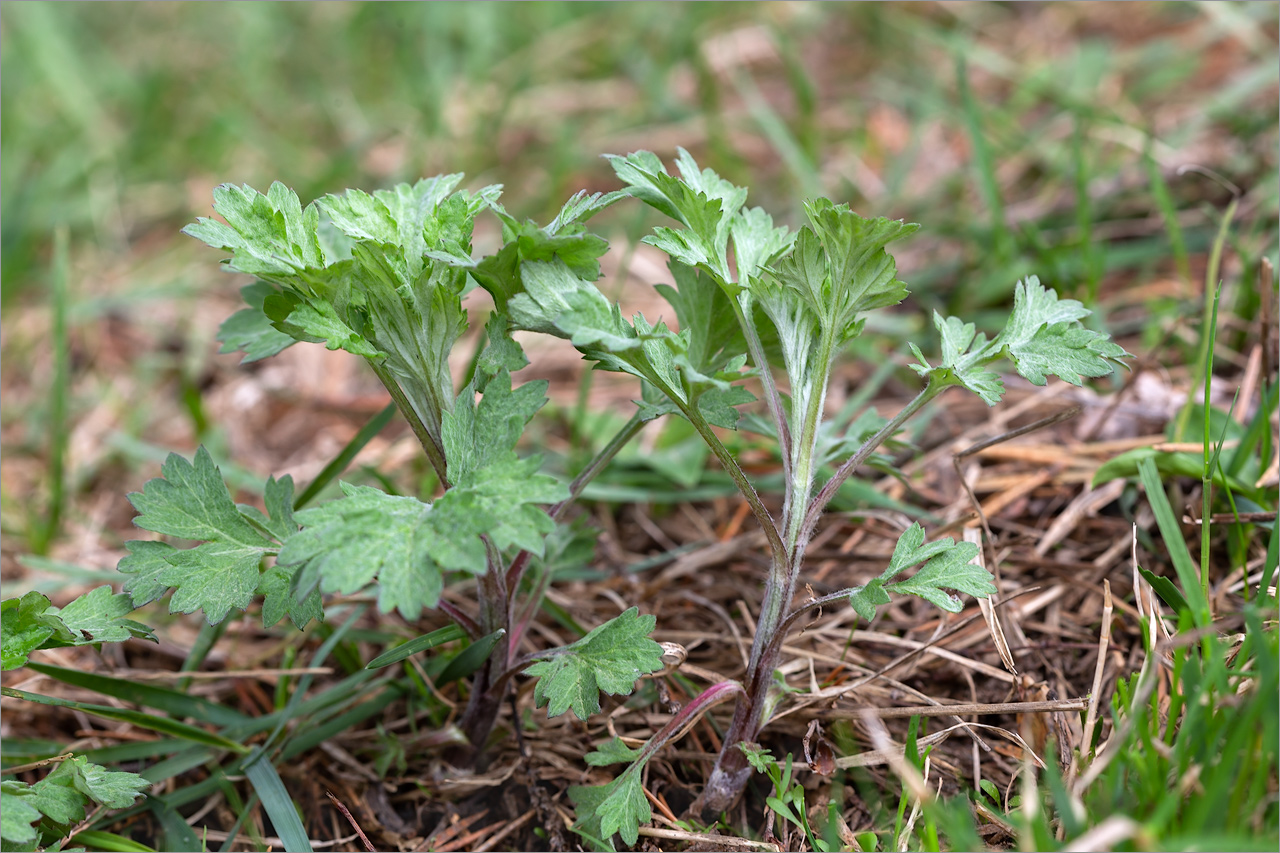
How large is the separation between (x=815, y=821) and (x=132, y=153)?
4.37 meters

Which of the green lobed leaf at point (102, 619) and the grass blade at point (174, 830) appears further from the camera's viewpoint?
the grass blade at point (174, 830)

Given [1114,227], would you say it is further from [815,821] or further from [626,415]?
[815,821]

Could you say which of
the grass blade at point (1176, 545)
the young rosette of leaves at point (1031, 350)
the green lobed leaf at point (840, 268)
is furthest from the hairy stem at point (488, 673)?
the grass blade at point (1176, 545)

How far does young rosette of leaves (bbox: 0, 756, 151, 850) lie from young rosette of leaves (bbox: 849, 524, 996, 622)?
48.5 inches

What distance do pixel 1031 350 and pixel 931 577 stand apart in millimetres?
428

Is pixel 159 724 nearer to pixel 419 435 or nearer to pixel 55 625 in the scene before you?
pixel 55 625

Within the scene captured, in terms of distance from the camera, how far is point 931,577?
151cm

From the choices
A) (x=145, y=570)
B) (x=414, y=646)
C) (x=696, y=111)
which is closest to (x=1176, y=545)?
(x=414, y=646)

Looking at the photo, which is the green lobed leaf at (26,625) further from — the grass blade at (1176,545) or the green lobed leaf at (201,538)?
the grass blade at (1176,545)

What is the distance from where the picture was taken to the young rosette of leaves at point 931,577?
4.78ft

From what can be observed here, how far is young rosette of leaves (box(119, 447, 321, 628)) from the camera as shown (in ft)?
5.02

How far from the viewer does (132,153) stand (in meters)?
4.38

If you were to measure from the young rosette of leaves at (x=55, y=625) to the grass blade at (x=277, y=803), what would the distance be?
0.36 m

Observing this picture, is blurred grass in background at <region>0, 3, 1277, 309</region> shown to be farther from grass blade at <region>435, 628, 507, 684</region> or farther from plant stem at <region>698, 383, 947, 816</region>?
grass blade at <region>435, 628, 507, 684</region>
